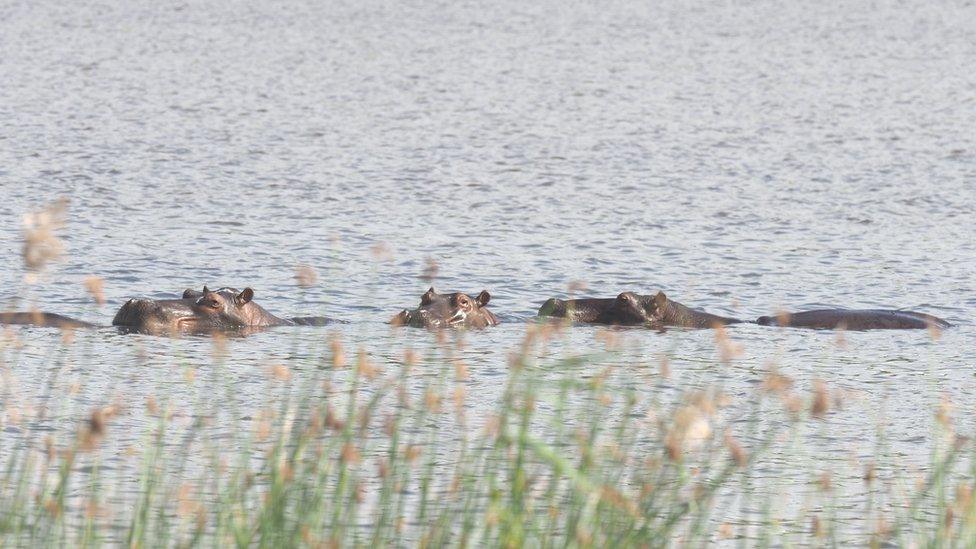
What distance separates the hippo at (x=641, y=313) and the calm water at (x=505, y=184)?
23 cm

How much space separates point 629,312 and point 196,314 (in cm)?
280

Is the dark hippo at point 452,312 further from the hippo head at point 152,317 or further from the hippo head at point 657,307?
the hippo head at point 152,317

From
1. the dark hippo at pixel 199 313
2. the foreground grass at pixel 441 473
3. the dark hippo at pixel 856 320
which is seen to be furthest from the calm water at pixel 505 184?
the foreground grass at pixel 441 473

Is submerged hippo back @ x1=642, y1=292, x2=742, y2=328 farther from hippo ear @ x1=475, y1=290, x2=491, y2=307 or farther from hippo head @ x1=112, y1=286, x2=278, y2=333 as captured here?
hippo head @ x1=112, y1=286, x2=278, y2=333

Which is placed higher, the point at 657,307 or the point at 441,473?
the point at 657,307

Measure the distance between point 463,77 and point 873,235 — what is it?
1382 centimetres

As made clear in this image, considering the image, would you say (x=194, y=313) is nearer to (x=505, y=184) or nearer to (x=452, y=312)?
(x=452, y=312)

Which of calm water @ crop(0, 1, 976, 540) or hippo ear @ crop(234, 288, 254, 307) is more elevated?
calm water @ crop(0, 1, 976, 540)

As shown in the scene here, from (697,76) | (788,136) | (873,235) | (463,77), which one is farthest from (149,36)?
(873,235)

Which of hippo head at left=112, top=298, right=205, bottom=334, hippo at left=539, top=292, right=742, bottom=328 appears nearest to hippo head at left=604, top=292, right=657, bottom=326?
hippo at left=539, top=292, right=742, bottom=328

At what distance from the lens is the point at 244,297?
1112 centimetres

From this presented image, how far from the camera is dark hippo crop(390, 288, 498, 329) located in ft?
36.7

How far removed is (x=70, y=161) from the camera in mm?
18734

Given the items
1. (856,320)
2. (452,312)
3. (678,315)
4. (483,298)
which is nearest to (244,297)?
(452,312)
